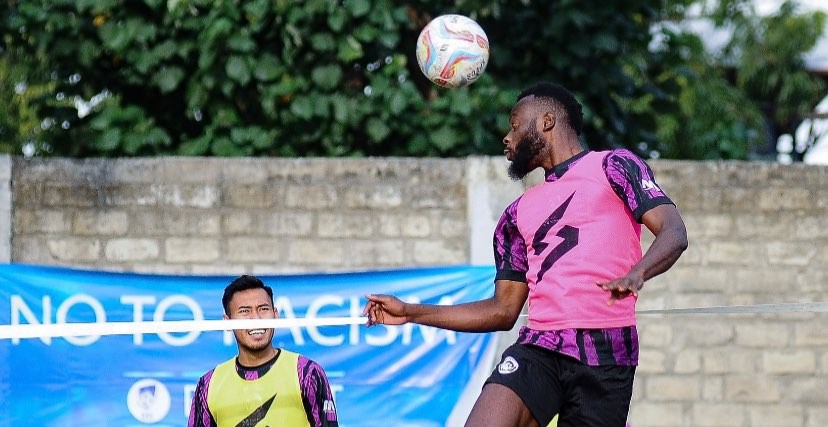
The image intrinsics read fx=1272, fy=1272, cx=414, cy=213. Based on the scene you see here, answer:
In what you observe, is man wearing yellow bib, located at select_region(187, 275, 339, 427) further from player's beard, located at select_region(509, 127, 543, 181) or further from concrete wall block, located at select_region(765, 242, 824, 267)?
concrete wall block, located at select_region(765, 242, 824, 267)

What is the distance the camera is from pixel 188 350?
7148 mm

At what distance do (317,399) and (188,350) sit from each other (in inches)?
87.7

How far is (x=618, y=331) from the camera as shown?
4246mm

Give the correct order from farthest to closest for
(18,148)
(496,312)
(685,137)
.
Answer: (685,137) → (18,148) → (496,312)

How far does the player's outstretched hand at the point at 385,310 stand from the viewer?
4.52m

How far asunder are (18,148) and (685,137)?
1039cm

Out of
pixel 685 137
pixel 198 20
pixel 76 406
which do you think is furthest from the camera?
pixel 685 137

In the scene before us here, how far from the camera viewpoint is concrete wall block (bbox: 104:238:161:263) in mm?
7629

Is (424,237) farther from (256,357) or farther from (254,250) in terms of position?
(256,357)

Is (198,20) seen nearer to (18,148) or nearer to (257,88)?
(257,88)

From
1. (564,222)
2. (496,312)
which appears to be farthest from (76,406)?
(564,222)

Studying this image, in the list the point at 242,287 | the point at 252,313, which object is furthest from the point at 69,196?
the point at 252,313

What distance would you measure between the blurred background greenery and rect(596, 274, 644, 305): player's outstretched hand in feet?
15.8

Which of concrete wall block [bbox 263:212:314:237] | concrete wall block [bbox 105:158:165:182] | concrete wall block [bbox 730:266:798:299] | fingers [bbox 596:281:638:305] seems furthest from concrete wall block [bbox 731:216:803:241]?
fingers [bbox 596:281:638:305]
